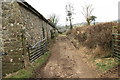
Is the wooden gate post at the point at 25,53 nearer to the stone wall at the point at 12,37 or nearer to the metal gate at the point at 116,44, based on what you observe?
the stone wall at the point at 12,37

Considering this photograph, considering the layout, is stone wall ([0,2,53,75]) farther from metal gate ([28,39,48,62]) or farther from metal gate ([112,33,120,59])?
metal gate ([112,33,120,59])

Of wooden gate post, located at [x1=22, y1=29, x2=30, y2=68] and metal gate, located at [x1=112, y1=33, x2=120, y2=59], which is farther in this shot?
metal gate, located at [x1=112, y1=33, x2=120, y2=59]

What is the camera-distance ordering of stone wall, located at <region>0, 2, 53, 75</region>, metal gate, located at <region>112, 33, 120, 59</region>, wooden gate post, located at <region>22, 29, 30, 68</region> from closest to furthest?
stone wall, located at <region>0, 2, 53, 75</region>, wooden gate post, located at <region>22, 29, 30, 68</region>, metal gate, located at <region>112, 33, 120, 59</region>

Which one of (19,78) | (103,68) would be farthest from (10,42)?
(103,68)

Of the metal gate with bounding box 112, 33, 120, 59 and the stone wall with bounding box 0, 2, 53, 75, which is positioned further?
the metal gate with bounding box 112, 33, 120, 59

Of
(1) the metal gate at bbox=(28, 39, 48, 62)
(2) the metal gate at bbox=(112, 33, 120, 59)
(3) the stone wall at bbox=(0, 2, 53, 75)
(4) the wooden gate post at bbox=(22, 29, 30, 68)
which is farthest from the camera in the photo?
(1) the metal gate at bbox=(28, 39, 48, 62)

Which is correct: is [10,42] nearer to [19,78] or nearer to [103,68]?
[19,78]

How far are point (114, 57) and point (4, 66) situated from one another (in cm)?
688

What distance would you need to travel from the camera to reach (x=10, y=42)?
26.8 ft

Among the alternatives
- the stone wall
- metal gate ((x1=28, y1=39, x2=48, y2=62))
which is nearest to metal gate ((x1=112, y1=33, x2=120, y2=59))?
metal gate ((x1=28, y1=39, x2=48, y2=62))

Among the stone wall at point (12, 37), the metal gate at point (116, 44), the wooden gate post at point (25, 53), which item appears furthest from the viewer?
A: the metal gate at point (116, 44)

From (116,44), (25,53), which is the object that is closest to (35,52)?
(25,53)

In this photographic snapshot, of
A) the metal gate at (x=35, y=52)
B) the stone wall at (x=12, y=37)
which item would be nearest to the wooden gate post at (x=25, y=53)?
the stone wall at (x=12, y=37)

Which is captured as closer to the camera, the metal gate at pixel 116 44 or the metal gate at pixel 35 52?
the metal gate at pixel 116 44
